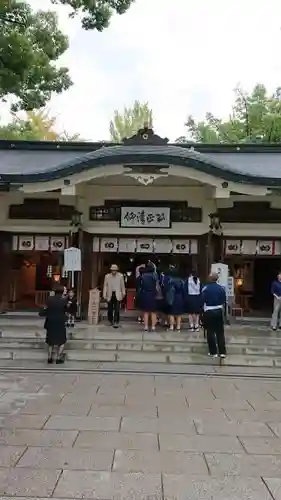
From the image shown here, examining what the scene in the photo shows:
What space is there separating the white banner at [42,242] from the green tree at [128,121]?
2636 cm

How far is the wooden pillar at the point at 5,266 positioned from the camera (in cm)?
1391

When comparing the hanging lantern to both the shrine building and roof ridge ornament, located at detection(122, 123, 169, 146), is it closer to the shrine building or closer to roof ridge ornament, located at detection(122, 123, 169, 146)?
the shrine building

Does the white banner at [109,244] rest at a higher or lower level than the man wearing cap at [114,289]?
higher

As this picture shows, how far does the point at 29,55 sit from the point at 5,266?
577 cm

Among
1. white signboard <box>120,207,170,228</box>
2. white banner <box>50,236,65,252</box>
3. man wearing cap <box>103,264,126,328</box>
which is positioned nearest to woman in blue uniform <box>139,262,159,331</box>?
man wearing cap <box>103,264,126,328</box>

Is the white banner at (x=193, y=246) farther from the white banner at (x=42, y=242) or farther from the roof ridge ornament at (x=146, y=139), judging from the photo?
the white banner at (x=42, y=242)

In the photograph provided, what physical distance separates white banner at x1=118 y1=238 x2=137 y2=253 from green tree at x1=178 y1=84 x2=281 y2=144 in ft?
58.4

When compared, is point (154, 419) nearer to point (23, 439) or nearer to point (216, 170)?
point (23, 439)

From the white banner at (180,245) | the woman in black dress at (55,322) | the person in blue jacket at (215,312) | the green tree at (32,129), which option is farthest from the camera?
the green tree at (32,129)

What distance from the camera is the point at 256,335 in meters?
11.4

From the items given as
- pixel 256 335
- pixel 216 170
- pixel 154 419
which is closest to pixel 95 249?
pixel 216 170

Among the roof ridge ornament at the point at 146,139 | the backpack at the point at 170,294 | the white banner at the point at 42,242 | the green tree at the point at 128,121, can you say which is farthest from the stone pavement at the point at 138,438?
the green tree at the point at 128,121

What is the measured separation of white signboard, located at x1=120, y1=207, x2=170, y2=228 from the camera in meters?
13.6

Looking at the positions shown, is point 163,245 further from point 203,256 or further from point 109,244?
point 109,244
